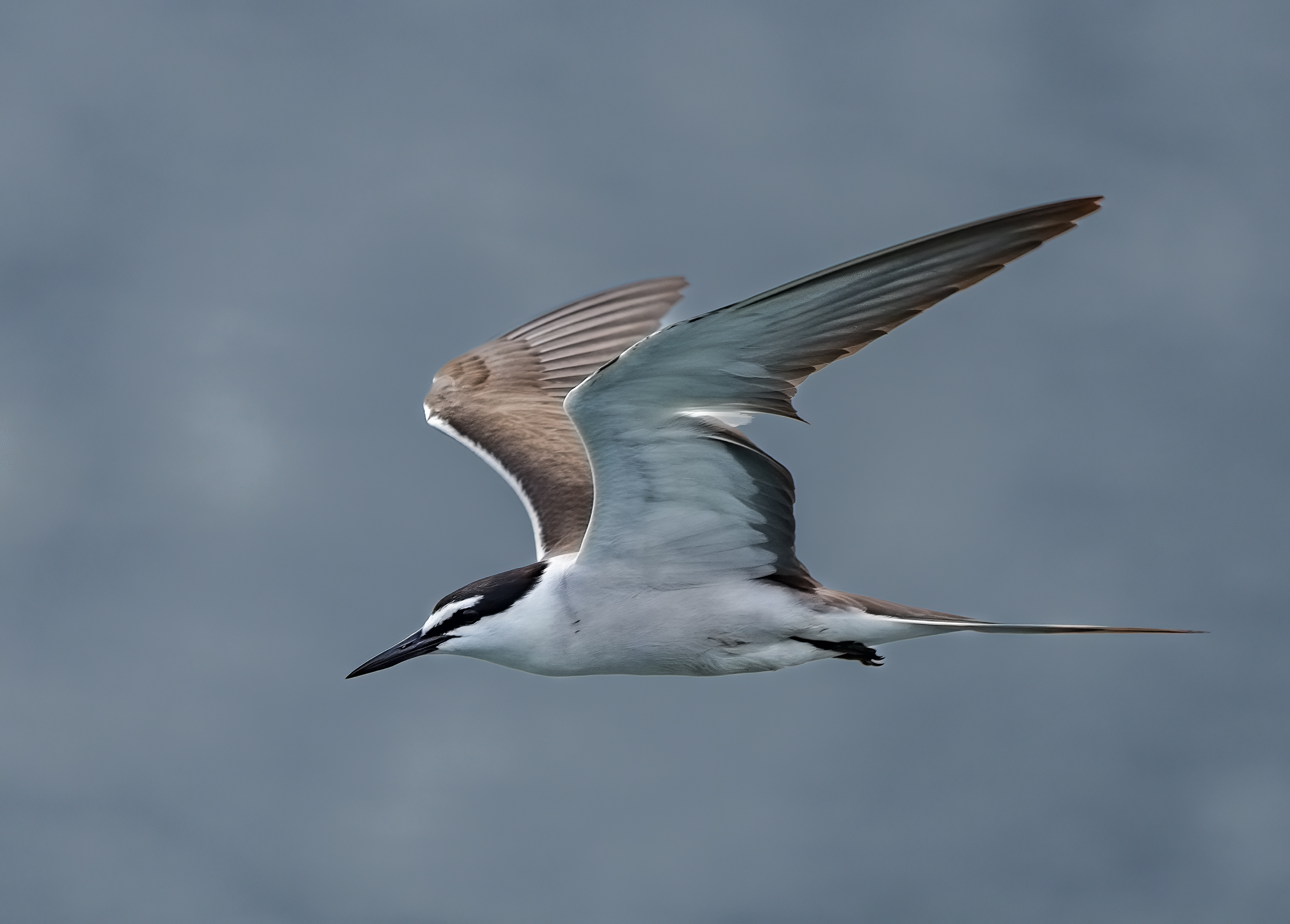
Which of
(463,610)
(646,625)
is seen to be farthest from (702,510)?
(463,610)

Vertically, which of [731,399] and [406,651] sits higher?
[731,399]

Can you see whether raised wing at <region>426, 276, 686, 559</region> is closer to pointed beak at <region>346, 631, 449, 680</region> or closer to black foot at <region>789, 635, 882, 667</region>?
pointed beak at <region>346, 631, 449, 680</region>

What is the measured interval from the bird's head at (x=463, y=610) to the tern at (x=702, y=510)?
0.01 meters

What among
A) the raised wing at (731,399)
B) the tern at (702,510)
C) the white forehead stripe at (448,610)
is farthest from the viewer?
the white forehead stripe at (448,610)

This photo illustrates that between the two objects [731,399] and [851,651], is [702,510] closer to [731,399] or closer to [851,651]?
[731,399]

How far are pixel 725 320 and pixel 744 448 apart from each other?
4.71 feet

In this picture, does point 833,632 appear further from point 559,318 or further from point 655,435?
point 559,318

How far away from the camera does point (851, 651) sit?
1104cm

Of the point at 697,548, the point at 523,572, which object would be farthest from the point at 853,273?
the point at 523,572

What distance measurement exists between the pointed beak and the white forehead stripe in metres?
0.08

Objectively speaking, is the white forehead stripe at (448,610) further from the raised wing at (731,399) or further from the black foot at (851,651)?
the black foot at (851,651)

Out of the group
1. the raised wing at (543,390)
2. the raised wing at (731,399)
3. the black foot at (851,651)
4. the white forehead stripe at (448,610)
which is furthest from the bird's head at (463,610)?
the black foot at (851,651)

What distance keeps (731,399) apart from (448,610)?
9.63ft

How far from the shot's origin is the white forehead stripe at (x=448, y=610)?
10977 mm
